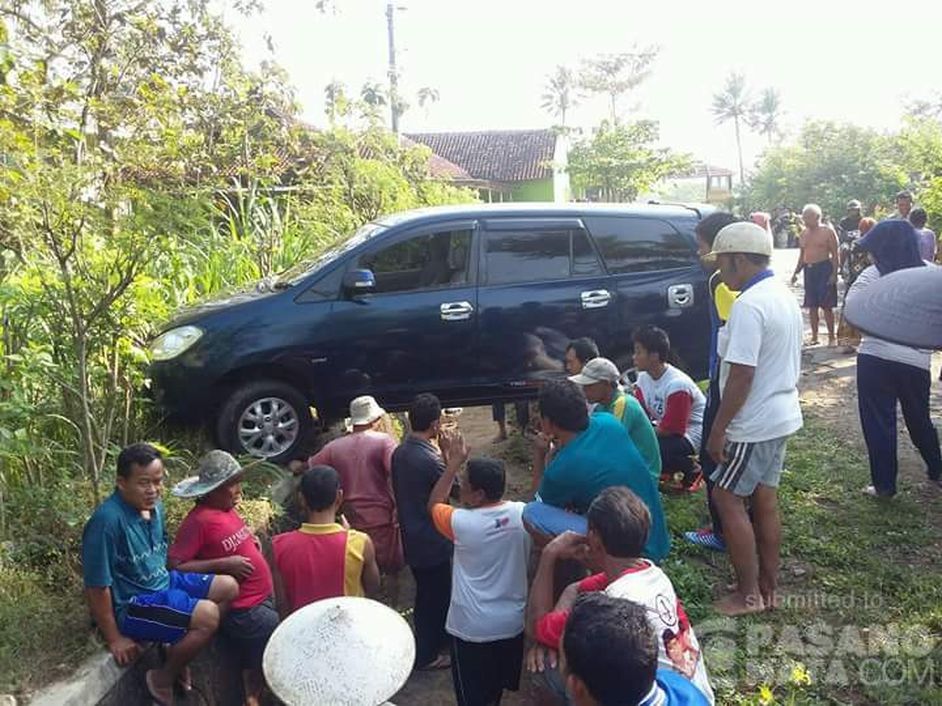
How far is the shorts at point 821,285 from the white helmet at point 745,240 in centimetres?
625

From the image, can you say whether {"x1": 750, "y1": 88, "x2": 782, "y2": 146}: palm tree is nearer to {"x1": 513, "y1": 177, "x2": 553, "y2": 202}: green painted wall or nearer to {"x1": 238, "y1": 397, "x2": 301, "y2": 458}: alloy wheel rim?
{"x1": 513, "y1": 177, "x2": 553, "y2": 202}: green painted wall

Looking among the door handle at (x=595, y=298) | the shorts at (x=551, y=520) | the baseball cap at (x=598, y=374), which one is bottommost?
the shorts at (x=551, y=520)

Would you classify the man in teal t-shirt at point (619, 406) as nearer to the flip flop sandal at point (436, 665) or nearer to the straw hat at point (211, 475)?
the flip flop sandal at point (436, 665)

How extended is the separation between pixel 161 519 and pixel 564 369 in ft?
10.8

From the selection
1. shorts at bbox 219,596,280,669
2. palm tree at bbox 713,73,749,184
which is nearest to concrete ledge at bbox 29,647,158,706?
shorts at bbox 219,596,280,669

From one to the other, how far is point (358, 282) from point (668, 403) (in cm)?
215

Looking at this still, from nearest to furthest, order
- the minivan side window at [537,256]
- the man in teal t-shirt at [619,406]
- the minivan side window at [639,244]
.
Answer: the man in teal t-shirt at [619,406], the minivan side window at [537,256], the minivan side window at [639,244]

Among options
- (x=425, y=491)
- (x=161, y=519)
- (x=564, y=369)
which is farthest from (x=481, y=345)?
(x=161, y=519)

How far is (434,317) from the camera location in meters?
5.44

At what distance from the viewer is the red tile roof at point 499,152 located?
1423 inches

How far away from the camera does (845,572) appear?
3.99m

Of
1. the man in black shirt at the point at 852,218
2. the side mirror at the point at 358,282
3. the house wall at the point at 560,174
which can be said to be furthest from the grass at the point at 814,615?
the house wall at the point at 560,174

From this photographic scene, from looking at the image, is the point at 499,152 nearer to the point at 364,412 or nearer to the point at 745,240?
the point at 364,412

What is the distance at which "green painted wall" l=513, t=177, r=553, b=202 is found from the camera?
35.8 m
